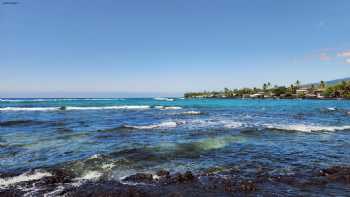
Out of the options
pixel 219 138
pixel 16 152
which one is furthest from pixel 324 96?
pixel 16 152

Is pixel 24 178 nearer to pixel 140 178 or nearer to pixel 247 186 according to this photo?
pixel 140 178

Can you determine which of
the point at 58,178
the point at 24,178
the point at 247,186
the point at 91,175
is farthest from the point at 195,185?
the point at 24,178

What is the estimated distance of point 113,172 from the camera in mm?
11914

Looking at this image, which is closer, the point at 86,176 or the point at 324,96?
the point at 86,176

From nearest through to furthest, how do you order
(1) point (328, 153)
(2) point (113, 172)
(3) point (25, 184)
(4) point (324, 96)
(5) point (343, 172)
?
(3) point (25, 184) → (5) point (343, 172) → (2) point (113, 172) → (1) point (328, 153) → (4) point (324, 96)

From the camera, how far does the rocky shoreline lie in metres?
9.06

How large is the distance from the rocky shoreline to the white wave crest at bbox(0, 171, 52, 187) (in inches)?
15.8

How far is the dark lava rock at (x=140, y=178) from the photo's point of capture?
10.5 metres

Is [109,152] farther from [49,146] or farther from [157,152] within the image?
[49,146]

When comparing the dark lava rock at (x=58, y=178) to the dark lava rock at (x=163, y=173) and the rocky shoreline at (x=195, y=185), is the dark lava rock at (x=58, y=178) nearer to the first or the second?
the rocky shoreline at (x=195, y=185)

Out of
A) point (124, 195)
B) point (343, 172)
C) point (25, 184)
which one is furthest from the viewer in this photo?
point (343, 172)

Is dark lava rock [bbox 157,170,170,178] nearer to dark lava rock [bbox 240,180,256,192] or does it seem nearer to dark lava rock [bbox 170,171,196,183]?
dark lava rock [bbox 170,171,196,183]

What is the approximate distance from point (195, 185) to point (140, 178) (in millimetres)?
2175

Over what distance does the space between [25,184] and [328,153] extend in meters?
14.6
